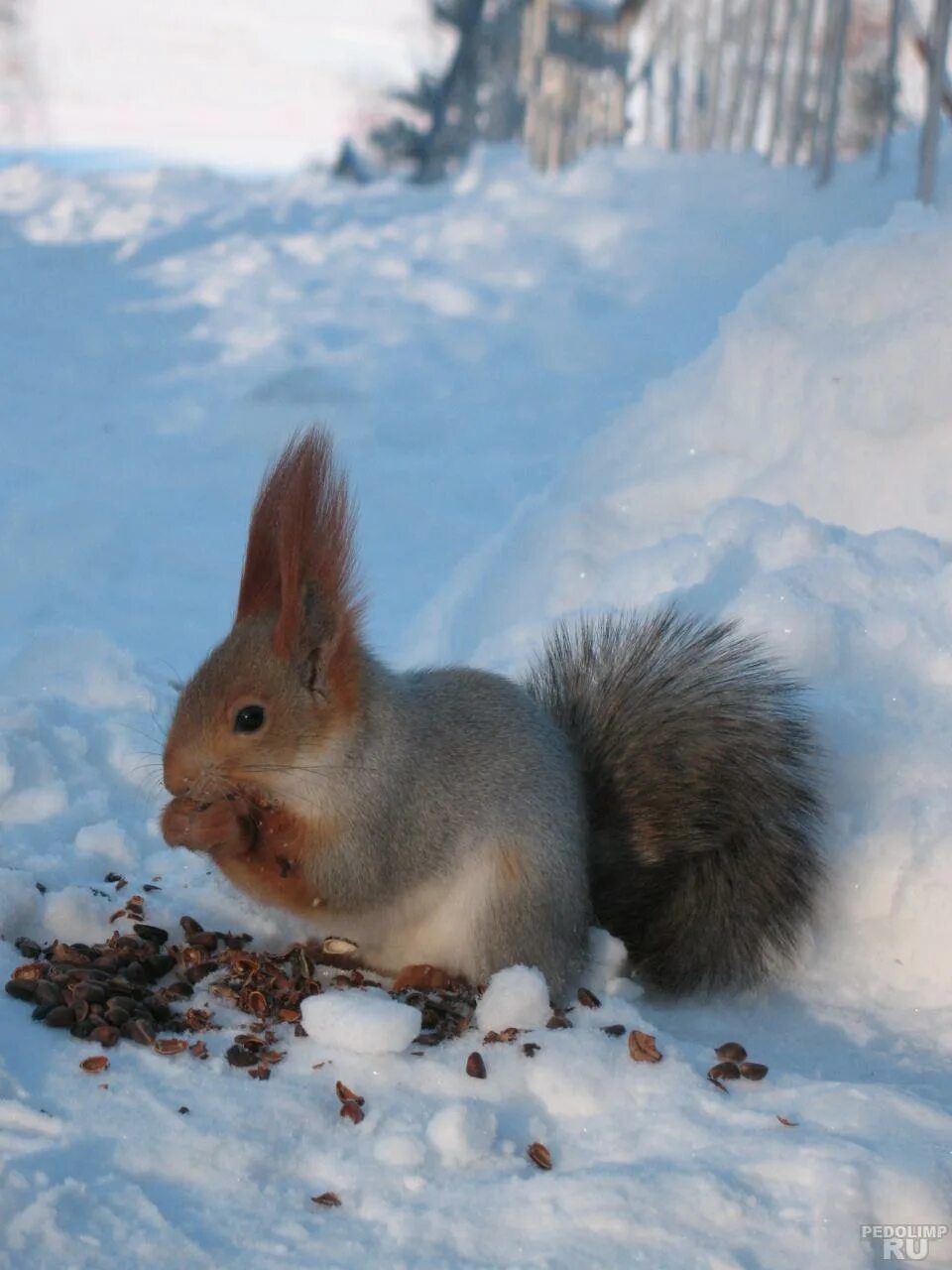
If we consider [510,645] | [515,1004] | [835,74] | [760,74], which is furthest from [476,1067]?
[760,74]

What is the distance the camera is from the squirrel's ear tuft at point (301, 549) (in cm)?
160

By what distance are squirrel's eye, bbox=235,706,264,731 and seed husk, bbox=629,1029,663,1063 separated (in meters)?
0.55

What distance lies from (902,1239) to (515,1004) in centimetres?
49

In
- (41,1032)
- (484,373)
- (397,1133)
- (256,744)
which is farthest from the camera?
(484,373)

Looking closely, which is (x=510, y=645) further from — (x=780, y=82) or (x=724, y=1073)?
(x=780, y=82)

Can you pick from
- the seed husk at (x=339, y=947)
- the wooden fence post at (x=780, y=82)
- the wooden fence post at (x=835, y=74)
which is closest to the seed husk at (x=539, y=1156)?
the seed husk at (x=339, y=947)

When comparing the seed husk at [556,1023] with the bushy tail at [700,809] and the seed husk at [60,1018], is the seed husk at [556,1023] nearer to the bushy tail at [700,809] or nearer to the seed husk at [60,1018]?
the bushy tail at [700,809]

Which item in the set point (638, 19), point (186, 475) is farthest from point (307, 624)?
point (638, 19)

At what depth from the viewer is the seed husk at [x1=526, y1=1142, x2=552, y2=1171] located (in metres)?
1.35

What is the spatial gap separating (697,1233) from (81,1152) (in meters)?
0.55

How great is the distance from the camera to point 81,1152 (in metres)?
1.30

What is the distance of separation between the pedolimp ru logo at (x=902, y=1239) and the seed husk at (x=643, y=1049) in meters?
0.31

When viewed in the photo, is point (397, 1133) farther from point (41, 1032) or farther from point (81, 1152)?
point (41, 1032)

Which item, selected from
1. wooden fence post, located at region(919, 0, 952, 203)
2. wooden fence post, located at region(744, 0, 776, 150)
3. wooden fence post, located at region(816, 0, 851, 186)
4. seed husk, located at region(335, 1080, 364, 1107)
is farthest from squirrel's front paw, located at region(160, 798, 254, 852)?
wooden fence post, located at region(744, 0, 776, 150)
